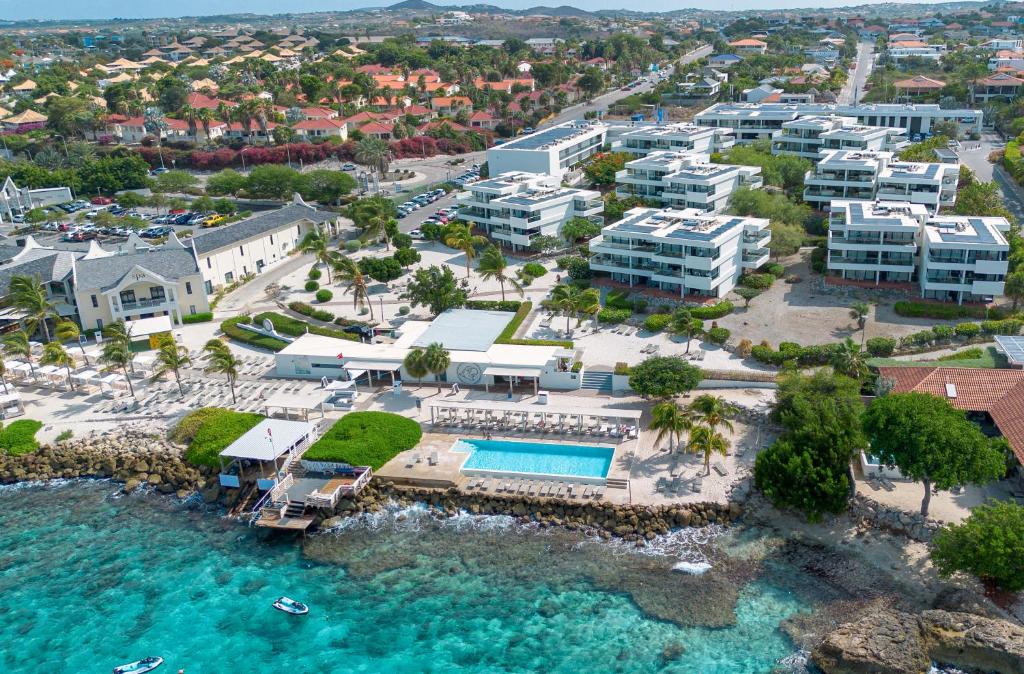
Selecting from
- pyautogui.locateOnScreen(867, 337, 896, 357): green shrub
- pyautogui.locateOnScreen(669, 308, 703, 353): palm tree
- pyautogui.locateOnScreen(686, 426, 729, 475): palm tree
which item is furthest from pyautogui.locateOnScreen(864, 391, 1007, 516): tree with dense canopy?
pyautogui.locateOnScreen(669, 308, 703, 353): palm tree

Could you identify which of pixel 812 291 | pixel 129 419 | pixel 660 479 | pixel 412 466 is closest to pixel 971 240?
pixel 812 291

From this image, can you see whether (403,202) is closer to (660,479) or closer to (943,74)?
(660,479)

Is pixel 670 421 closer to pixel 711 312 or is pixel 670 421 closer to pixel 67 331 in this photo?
pixel 711 312

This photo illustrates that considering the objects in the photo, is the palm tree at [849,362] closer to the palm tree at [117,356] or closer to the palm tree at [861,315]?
the palm tree at [861,315]

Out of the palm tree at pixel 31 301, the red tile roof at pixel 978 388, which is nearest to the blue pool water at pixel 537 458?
the red tile roof at pixel 978 388

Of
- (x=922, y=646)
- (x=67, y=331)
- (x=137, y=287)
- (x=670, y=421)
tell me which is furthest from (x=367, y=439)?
(x=67, y=331)

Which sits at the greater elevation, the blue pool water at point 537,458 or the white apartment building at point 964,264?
the white apartment building at point 964,264
